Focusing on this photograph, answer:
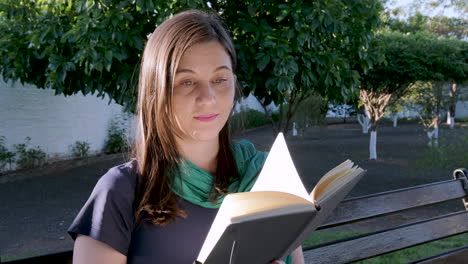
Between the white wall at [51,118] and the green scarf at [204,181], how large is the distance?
27.1ft

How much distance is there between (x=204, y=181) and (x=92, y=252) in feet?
1.29

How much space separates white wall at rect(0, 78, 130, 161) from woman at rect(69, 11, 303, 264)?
27.3 ft

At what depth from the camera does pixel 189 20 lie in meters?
1.36

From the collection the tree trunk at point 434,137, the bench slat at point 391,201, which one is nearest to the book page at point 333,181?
the bench slat at point 391,201

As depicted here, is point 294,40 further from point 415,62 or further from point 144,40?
point 415,62

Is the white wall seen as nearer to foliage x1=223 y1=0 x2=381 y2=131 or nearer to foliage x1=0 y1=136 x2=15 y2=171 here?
foliage x1=0 y1=136 x2=15 y2=171

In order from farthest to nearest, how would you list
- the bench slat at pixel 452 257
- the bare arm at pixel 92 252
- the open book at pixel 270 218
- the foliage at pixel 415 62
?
the foliage at pixel 415 62
the bench slat at pixel 452 257
the bare arm at pixel 92 252
the open book at pixel 270 218

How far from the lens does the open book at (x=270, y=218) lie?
0.94 metres

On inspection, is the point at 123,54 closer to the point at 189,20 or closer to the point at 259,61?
the point at 259,61

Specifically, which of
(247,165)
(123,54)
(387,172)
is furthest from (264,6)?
(387,172)

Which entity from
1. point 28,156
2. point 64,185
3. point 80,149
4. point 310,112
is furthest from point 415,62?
point 28,156

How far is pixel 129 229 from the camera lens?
1307mm

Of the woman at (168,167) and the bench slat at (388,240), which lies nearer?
the woman at (168,167)

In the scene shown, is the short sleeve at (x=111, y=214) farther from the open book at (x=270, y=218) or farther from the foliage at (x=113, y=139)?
the foliage at (x=113, y=139)
